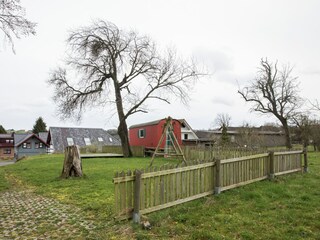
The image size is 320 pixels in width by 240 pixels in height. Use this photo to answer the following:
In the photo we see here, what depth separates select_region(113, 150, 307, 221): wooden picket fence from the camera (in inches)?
204

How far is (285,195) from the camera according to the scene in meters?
7.16

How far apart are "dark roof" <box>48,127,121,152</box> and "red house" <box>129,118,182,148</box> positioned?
17062 millimetres

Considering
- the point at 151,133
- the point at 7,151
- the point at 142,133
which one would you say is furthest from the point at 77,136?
the point at 151,133

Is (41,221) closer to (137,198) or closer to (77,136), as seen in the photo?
(137,198)

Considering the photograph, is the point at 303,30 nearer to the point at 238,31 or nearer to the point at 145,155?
the point at 238,31

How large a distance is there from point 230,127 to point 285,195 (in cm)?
6151

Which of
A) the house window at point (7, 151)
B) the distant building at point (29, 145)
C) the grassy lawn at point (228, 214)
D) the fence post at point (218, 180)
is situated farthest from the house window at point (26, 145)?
the fence post at point (218, 180)

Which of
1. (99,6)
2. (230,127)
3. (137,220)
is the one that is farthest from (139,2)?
(230,127)

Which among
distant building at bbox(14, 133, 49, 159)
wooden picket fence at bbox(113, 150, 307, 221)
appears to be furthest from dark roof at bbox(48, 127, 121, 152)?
wooden picket fence at bbox(113, 150, 307, 221)

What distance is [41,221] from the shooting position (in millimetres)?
5453

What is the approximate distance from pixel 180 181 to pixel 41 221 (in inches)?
117

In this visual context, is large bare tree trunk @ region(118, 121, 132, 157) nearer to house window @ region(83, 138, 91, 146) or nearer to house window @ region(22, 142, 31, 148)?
house window @ region(83, 138, 91, 146)

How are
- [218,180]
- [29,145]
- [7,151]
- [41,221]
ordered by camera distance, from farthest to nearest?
Result: [7,151] → [29,145] → [218,180] → [41,221]

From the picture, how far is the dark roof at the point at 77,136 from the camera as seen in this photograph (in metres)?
46.6
